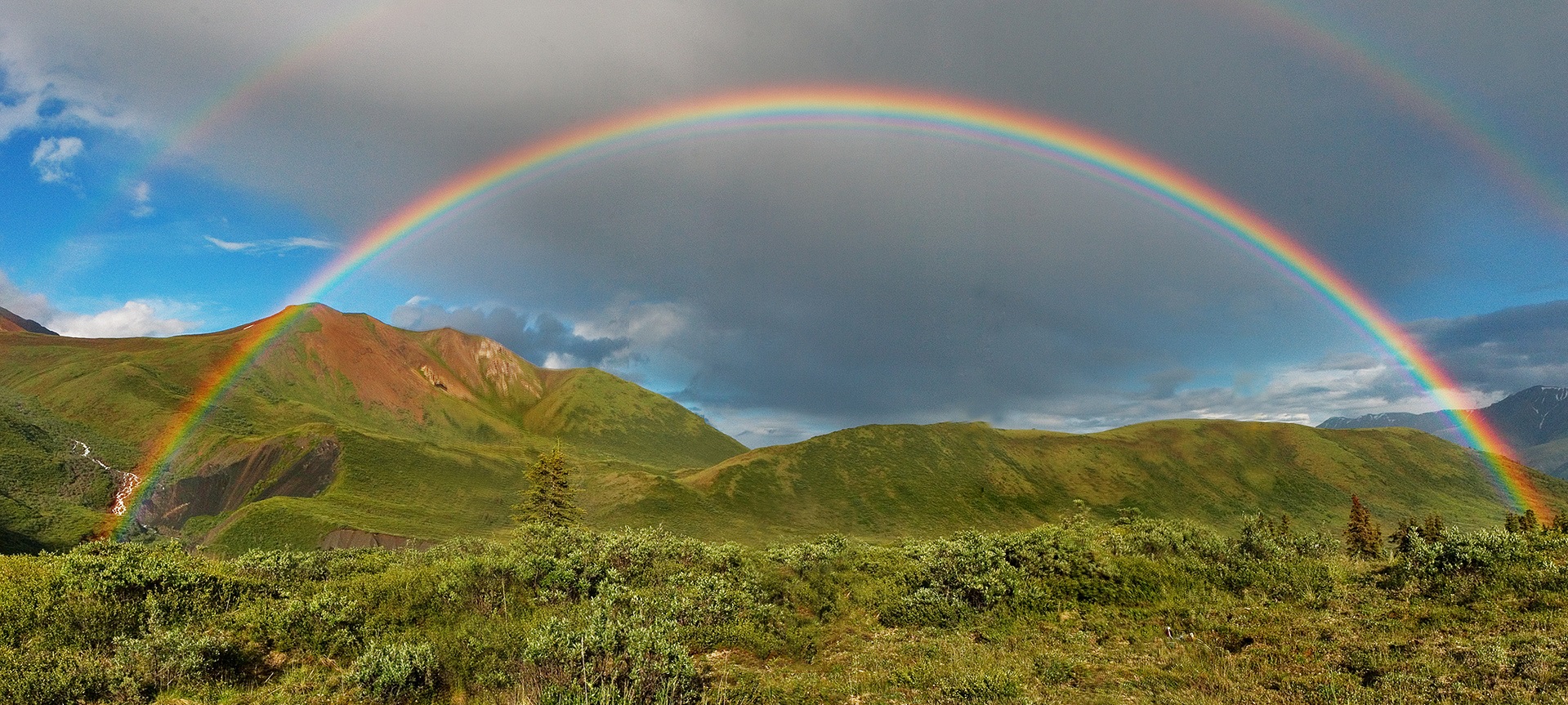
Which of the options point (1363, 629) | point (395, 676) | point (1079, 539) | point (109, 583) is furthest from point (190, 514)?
point (1363, 629)

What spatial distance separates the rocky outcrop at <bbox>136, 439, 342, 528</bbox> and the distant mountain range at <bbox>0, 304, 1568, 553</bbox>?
365mm

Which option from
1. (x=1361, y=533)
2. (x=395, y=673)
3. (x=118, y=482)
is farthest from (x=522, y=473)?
(x=1361, y=533)

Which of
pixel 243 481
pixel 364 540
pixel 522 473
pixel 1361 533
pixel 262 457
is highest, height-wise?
pixel 262 457

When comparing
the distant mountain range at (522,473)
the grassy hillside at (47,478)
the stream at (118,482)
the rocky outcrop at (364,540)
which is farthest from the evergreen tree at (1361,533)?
the stream at (118,482)

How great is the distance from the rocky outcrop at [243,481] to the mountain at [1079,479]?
61248 millimetres

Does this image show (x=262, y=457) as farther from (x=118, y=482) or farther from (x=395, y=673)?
(x=395, y=673)

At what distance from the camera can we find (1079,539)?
24.2 meters

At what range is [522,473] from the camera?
15238 cm

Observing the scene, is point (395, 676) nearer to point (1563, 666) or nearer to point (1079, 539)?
point (1563, 666)

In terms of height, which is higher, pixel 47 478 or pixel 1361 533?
pixel 1361 533

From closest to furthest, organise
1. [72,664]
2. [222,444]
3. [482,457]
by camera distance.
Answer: [72,664] < [222,444] < [482,457]

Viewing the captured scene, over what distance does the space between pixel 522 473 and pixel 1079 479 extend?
459ft

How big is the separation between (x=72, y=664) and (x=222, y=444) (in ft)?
485

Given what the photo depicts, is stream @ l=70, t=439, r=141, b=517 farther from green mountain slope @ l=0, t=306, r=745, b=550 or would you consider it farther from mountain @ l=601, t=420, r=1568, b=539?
mountain @ l=601, t=420, r=1568, b=539
